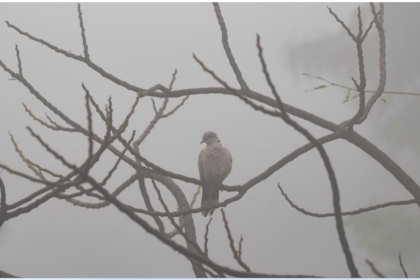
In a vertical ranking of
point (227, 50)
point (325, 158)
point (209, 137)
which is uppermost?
point (209, 137)

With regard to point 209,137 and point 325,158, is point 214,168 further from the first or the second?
point 325,158

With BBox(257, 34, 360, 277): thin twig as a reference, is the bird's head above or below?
above

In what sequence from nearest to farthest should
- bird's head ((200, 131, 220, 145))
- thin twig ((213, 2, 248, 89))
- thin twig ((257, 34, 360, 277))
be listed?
thin twig ((257, 34, 360, 277))
thin twig ((213, 2, 248, 89))
bird's head ((200, 131, 220, 145))

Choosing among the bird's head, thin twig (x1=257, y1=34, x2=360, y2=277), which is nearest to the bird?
the bird's head

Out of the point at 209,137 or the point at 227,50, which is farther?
the point at 209,137

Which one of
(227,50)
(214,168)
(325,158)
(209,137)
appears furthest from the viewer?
(209,137)

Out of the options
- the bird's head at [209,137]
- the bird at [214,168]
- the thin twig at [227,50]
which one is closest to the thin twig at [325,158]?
the thin twig at [227,50]

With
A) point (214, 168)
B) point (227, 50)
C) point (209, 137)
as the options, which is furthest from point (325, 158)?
point (209, 137)

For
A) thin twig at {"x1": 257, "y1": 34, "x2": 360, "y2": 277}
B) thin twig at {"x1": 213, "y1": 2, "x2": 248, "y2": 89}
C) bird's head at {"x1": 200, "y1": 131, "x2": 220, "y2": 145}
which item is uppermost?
bird's head at {"x1": 200, "y1": 131, "x2": 220, "y2": 145}

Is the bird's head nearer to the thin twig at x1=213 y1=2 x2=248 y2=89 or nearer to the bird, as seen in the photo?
the bird

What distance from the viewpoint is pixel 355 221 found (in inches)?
155

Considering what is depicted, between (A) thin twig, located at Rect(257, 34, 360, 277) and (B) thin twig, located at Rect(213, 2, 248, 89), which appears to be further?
(B) thin twig, located at Rect(213, 2, 248, 89)

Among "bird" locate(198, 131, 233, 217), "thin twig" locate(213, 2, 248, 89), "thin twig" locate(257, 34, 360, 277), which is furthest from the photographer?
"bird" locate(198, 131, 233, 217)

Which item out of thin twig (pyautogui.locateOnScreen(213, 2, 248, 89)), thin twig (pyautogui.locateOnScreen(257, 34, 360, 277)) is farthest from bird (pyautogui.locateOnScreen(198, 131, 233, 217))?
thin twig (pyautogui.locateOnScreen(257, 34, 360, 277))
